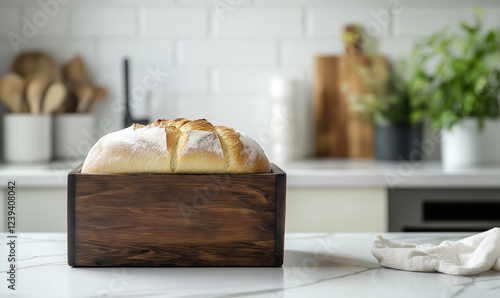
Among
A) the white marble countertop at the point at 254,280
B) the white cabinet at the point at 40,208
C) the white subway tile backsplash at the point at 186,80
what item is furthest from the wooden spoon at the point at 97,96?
the white marble countertop at the point at 254,280

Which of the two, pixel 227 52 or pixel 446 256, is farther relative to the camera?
pixel 227 52

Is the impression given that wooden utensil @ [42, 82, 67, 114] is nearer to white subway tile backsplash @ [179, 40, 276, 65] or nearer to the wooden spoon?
the wooden spoon

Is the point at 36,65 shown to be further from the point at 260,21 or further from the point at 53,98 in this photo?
the point at 260,21

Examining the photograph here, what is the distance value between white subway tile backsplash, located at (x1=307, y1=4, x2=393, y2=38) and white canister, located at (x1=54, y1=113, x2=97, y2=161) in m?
0.98

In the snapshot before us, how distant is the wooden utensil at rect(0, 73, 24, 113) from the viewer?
2.29 m

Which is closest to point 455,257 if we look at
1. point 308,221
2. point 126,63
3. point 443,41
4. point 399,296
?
point 399,296

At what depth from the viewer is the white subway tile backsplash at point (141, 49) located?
2494 mm

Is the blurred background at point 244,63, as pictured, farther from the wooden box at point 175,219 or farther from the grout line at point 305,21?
the wooden box at point 175,219

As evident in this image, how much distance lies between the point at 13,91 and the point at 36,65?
0.72 feet

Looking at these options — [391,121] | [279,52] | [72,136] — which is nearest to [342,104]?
[391,121]

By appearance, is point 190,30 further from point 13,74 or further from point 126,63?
point 13,74

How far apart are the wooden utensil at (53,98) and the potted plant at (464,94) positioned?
1308 mm

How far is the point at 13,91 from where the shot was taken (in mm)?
2295

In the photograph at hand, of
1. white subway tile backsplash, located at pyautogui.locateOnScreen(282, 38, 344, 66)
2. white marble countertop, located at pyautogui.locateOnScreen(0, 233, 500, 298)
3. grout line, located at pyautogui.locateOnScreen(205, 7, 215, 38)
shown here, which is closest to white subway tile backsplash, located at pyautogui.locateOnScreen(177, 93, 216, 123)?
grout line, located at pyautogui.locateOnScreen(205, 7, 215, 38)
